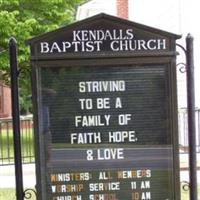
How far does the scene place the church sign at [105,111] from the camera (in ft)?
18.0

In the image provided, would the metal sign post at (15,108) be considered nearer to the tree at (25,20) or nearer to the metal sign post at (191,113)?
the metal sign post at (191,113)

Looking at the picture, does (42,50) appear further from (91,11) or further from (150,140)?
(91,11)

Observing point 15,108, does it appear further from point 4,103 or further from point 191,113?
point 4,103

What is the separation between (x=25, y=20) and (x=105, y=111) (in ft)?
55.8

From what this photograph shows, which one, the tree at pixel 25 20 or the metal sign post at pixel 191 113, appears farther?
the tree at pixel 25 20

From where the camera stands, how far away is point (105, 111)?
557cm

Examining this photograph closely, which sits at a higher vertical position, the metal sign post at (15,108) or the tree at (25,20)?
the tree at (25,20)

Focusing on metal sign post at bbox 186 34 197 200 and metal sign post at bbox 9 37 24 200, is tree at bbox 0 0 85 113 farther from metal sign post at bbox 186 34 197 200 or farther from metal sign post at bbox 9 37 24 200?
metal sign post at bbox 186 34 197 200

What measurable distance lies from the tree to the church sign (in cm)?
1469

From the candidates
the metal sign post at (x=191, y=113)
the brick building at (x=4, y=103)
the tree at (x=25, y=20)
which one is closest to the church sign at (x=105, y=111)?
the metal sign post at (x=191, y=113)

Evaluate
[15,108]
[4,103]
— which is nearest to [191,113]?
[15,108]

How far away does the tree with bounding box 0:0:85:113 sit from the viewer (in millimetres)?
20938

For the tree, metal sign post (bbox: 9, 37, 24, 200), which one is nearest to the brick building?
the tree

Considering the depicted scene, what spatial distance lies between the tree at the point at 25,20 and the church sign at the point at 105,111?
48.2 feet
